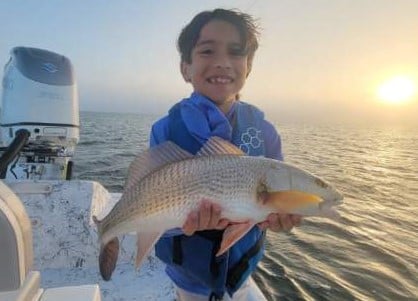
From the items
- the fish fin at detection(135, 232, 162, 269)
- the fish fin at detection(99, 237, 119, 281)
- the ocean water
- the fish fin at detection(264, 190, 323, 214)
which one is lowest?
the ocean water

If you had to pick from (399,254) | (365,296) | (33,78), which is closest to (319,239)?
(399,254)

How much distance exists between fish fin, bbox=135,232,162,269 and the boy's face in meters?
1.28

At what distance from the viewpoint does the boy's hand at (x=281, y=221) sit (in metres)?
2.41

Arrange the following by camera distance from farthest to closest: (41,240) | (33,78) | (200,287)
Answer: (33,78) < (41,240) < (200,287)

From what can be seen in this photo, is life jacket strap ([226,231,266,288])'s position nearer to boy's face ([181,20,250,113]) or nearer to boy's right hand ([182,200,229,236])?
boy's right hand ([182,200,229,236])

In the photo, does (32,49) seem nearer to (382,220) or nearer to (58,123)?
(58,123)

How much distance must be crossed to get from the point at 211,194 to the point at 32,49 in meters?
5.94

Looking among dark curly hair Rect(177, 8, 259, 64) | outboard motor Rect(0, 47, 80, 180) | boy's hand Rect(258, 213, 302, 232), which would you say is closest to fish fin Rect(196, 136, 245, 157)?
boy's hand Rect(258, 213, 302, 232)

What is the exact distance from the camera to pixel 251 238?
3014 mm

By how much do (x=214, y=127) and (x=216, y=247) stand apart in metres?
0.92

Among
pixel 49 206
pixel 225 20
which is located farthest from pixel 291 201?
pixel 49 206

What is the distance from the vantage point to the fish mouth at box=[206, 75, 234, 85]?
296 centimetres

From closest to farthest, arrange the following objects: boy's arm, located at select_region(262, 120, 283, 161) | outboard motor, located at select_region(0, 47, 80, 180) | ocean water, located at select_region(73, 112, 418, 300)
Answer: boy's arm, located at select_region(262, 120, 283, 161)
outboard motor, located at select_region(0, 47, 80, 180)
ocean water, located at select_region(73, 112, 418, 300)

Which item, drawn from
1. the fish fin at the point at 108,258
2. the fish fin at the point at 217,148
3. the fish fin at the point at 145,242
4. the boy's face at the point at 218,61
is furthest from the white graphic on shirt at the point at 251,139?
the fish fin at the point at 108,258
